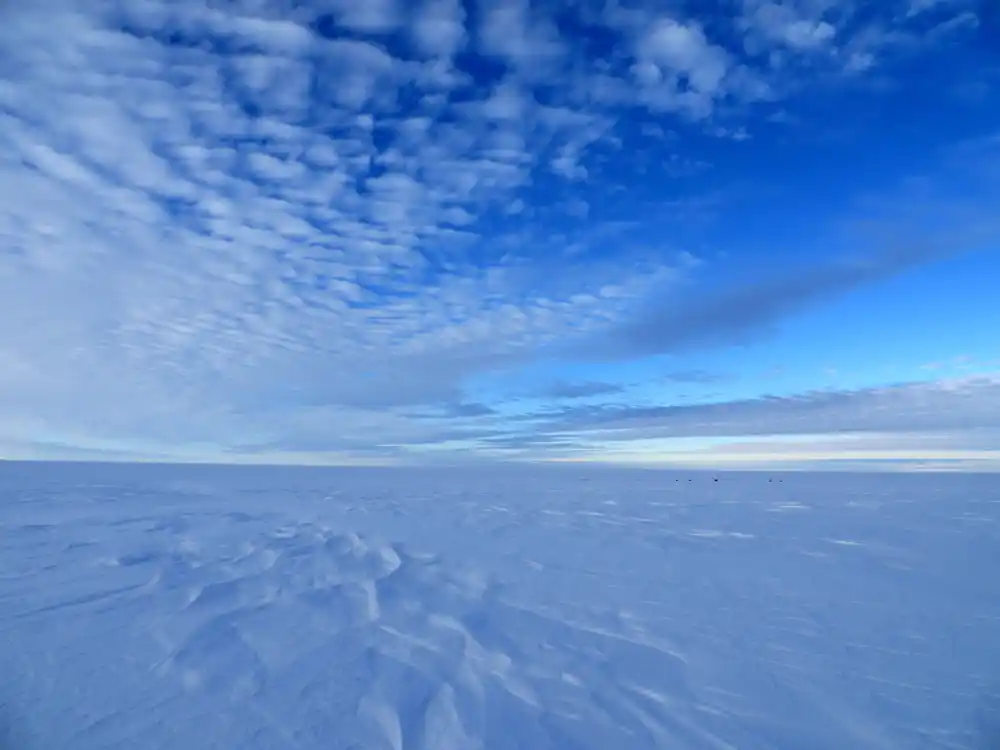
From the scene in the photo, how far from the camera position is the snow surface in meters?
4.57

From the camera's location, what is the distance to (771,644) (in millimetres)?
6391

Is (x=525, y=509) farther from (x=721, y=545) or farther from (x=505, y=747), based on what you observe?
(x=505, y=747)

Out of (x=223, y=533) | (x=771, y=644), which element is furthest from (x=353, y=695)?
(x=223, y=533)

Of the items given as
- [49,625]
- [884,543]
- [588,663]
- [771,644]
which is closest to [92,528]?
[49,625]

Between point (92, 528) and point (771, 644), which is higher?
point (92, 528)

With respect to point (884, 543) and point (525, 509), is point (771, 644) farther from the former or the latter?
point (525, 509)

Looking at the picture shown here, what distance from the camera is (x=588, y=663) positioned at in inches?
228

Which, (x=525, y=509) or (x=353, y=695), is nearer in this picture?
(x=353, y=695)

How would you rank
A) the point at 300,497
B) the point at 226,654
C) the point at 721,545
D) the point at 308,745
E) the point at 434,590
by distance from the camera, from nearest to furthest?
the point at 308,745, the point at 226,654, the point at 434,590, the point at 721,545, the point at 300,497

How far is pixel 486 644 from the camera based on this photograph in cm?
621

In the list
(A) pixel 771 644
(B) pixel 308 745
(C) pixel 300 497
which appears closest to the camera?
(B) pixel 308 745

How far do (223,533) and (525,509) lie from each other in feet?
39.4

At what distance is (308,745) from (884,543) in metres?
14.5

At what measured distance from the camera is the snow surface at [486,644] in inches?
180
